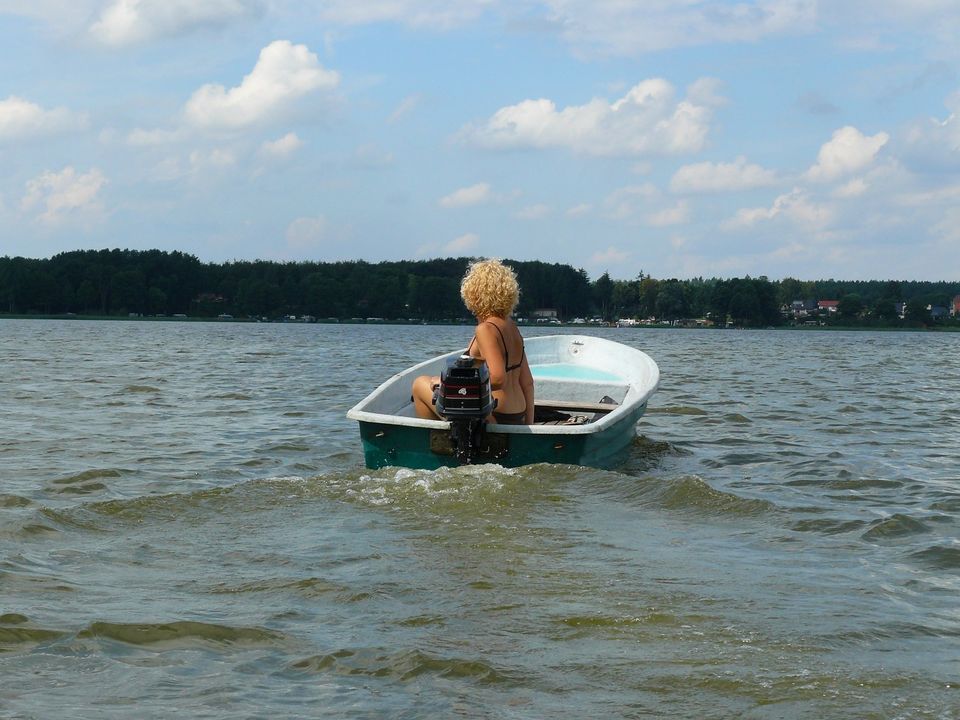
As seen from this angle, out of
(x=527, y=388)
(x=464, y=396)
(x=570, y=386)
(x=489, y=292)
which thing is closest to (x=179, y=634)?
(x=464, y=396)

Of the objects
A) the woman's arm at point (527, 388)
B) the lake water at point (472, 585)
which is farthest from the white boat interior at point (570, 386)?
Answer: the lake water at point (472, 585)

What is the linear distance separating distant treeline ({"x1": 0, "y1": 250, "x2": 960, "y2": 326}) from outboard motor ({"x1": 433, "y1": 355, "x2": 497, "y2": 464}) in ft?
435

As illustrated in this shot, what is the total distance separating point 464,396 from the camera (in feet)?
24.1

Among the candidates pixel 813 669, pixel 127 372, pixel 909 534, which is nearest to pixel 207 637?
pixel 813 669

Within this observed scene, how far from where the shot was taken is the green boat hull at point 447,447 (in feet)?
25.2

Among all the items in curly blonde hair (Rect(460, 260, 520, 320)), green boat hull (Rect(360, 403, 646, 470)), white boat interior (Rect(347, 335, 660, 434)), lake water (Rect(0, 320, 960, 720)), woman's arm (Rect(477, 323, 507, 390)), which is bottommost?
lake water (Rect(0, 320, 960, 720))

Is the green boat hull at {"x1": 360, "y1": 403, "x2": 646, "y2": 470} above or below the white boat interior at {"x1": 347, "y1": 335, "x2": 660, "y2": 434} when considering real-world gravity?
below

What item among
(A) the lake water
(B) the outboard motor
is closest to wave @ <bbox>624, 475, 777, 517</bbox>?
(A) the lake water

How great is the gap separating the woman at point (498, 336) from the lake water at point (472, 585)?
2.21 ft

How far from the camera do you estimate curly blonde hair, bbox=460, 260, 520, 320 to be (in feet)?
25.6

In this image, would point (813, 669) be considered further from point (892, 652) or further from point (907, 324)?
point (907, 324)

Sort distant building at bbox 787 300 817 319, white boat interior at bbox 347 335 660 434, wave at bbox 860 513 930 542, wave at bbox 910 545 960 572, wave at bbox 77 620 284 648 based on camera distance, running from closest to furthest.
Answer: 1. wave at bbox 77 620 284 648
2. wave at bbox 910 545 960 572
3. wave at bbox 860 513 930 542
4. white boat interior at bbox 347 335 660 434
5. distant building at bbox 787 300 817 319

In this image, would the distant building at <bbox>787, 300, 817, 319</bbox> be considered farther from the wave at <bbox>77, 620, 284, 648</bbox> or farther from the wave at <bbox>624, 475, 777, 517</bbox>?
the wave at <bbox>77, 620, 284, 648</bbox>

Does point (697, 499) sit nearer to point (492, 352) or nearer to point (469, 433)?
point (469, 433)
